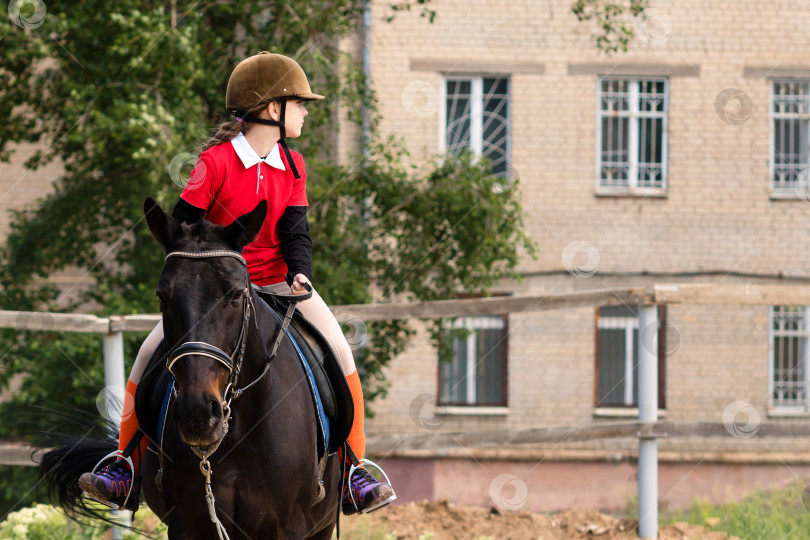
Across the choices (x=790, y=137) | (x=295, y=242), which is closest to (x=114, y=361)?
(x=295, y=242)

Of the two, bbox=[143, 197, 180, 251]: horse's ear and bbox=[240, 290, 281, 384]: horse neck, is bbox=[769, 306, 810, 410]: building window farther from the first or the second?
bbox=[143, 197, 180, 251]: horse's ear

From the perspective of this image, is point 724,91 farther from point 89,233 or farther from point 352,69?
point 89,233

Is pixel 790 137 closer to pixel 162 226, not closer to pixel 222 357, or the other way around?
pixel 162 226

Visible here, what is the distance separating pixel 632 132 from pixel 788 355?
14.9ft

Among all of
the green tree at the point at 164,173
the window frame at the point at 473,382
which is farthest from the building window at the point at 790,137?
the green tree at the point at 164,173

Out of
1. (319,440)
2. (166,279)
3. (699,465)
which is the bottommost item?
(699,465)

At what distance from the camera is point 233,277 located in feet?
11.1

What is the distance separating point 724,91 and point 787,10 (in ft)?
5.47

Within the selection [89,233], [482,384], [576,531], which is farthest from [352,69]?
[482,384]

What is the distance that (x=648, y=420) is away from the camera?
6738 millimetres

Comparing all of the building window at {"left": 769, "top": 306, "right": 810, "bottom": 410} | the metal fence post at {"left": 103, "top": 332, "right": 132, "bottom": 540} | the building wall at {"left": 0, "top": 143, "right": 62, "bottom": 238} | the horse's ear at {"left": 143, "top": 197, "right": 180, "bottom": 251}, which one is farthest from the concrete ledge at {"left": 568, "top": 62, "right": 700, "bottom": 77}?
the horse's ear at {"left": 143, "top": 197, "right": 180, "bottom": 251}

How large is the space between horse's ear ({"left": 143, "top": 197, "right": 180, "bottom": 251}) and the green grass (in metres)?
4.58

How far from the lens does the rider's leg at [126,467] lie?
4.16m

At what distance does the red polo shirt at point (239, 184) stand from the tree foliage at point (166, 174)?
5.31 m
